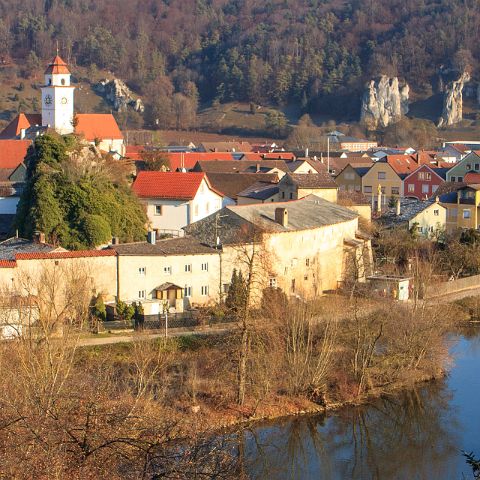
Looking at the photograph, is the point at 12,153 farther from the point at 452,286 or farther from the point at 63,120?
the point at 452,286

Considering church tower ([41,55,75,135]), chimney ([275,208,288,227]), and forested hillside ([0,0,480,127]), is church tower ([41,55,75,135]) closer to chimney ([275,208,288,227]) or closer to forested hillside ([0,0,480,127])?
chimney ([275,208,288,227])

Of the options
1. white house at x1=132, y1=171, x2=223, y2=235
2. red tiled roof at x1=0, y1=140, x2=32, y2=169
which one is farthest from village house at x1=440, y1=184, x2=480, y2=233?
red tiled roof at x1=0, y1=140, x2=32, y2=169

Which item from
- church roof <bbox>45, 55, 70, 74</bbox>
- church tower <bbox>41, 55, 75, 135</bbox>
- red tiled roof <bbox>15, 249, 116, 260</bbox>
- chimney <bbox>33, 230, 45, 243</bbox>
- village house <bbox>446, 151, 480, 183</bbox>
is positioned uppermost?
church roof <bbox>45, 55, 70, 74</bbox>

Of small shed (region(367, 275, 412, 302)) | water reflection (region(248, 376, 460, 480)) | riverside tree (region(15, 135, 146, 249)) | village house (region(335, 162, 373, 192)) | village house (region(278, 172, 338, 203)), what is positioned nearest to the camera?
water reflection (region(248, 376, 460, 480))

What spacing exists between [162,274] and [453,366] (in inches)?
248

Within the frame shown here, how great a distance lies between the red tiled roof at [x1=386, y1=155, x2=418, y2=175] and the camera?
42000 mm

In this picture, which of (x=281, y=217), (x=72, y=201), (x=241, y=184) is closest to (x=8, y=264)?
(x=72, y=201)

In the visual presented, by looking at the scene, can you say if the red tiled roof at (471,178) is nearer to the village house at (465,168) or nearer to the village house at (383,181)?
the village house at (465,168)

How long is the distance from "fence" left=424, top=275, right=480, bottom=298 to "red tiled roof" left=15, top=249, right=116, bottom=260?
6947 millimetres

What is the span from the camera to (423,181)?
4075cm

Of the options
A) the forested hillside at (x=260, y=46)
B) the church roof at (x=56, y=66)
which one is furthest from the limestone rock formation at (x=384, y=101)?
the church roof at (x=56, y=66)

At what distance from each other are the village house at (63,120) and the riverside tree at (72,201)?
29.1ft

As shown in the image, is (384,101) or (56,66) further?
(384,101)

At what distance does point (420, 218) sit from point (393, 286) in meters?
8.84
